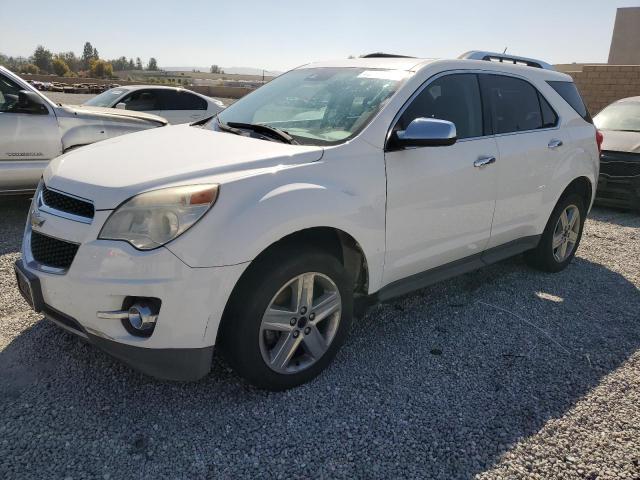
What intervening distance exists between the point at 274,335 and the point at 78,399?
1.06 meters

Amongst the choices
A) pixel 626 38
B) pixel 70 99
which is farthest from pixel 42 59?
pixel 626 38

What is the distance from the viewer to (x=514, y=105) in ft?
13.9

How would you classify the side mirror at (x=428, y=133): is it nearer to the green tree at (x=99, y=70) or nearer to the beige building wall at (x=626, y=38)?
the beige building wall at (x=626, y=38)

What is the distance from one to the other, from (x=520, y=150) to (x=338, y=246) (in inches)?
75.1

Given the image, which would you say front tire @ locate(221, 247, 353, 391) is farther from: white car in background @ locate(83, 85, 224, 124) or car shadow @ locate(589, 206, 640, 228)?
white car in background @ locate(83, 85, 224, 124)


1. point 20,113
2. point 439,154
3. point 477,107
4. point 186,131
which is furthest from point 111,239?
point 20,113

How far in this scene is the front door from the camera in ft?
10.5

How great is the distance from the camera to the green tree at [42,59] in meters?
83.7

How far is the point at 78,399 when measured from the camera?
2746 mm

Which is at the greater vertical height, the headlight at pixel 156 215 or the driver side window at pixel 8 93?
the driver side window at pixel 8 93

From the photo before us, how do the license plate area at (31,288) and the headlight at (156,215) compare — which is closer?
the headlight at (156,215)

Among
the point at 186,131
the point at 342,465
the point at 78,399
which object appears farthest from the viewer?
the point at 186,131

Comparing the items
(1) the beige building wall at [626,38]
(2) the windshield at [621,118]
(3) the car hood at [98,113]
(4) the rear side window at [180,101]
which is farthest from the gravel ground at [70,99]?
(1) the beige building wall at [626,38]

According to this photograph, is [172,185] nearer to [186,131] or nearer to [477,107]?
[186,131]
